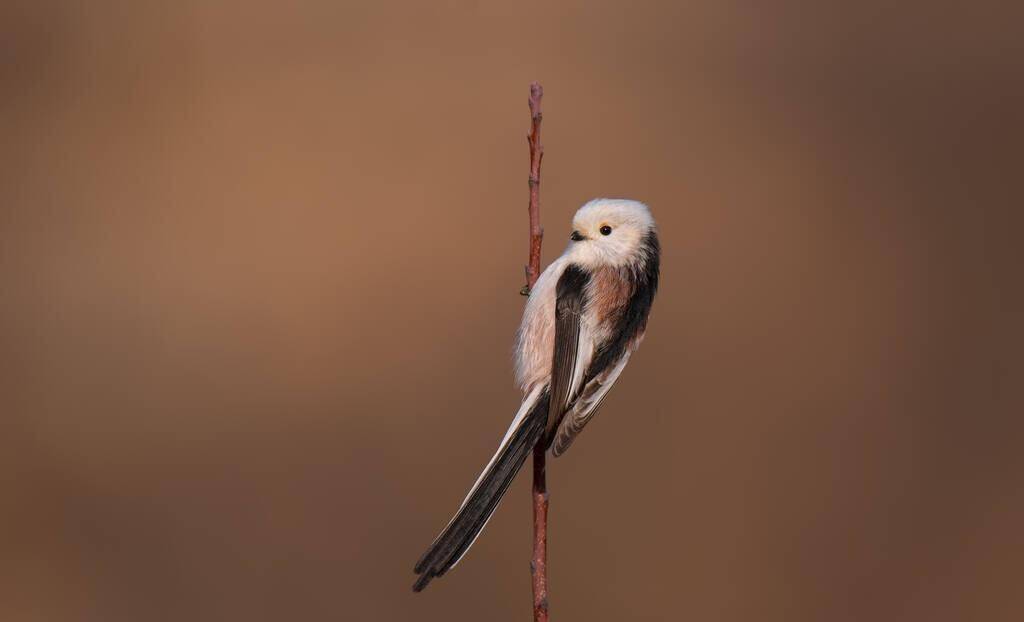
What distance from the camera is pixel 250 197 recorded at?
277 inches

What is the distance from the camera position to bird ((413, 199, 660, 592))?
7.82ft

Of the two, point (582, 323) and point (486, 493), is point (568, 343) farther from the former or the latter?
point (486, 493)

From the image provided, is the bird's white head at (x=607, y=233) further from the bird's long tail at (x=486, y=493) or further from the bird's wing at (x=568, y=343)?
the bird's long tail at (x=486, y=493)

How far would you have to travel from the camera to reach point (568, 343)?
2484 mm

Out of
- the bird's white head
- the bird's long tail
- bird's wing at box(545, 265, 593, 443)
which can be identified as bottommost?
the bird's long tail

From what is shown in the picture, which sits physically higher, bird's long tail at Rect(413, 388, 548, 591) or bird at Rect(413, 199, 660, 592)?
bird at Rect(413, 199, 660, 592)

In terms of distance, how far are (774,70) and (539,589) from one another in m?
6.55

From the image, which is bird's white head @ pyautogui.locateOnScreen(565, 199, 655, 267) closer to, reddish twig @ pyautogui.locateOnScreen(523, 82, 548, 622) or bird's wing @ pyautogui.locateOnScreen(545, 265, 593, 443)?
bird's wing @ pyautogui.locateOnScreen(545, 265, 593, 443)

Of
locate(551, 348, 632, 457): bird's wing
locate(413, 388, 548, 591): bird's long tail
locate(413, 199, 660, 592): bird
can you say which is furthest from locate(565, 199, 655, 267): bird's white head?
locate(413, 388, 548, 591): bird's long tail

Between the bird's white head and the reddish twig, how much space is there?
352mm

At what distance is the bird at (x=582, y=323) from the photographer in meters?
2.38

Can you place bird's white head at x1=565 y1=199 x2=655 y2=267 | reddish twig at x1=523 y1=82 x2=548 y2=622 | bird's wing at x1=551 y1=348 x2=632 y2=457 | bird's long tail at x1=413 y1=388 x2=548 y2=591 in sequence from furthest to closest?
bird's white head at x1=565 y1=199 x2=655 y2=267 < bird's wing at x1=551 y1=348 x2=632 y2=457 < bird's long tail at x1=413 y1=388 x2=548 y2=591 < reddish twig at x1=523 y1=82 x2=548 y2=622

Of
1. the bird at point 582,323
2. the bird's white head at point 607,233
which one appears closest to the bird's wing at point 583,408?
the bird at point 582,323

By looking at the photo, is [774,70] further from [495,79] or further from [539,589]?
[539,589]
